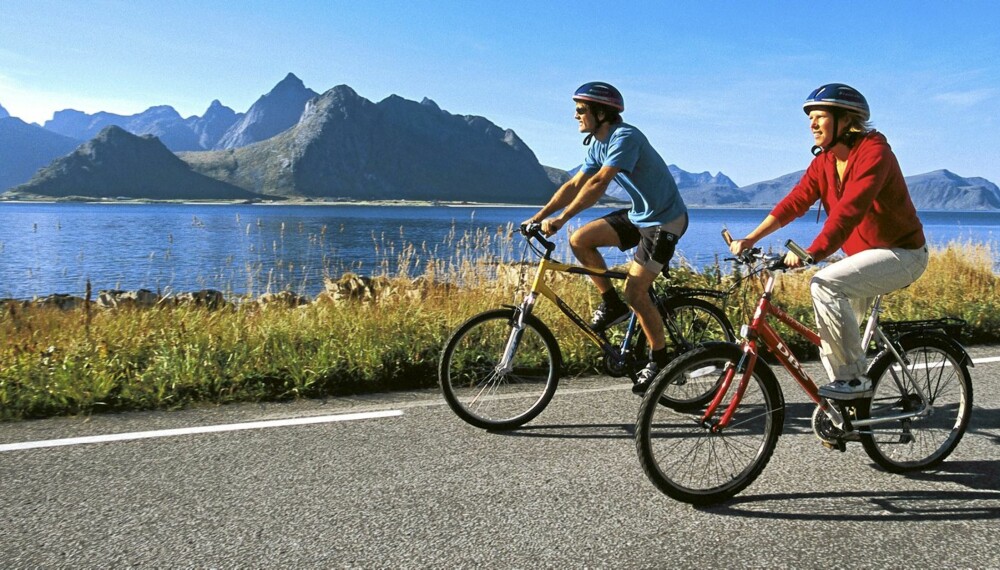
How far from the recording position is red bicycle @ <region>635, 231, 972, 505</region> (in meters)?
3.47

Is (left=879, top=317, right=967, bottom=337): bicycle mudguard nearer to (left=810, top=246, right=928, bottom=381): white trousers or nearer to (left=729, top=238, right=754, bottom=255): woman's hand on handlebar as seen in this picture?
(left=810, top=246, right=928, bottom=381): white trousers

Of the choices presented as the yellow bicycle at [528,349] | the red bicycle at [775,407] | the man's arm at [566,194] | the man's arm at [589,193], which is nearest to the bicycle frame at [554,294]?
the yellow bicycle at [528,349]

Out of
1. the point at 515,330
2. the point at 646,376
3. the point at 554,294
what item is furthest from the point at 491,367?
the point at 646,376

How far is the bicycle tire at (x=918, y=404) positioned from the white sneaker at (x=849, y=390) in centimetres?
17

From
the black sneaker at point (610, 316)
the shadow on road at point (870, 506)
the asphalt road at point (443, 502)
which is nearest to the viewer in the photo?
the asphalt road at point (443, 502)

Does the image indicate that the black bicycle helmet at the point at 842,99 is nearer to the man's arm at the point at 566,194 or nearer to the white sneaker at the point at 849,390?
the white sneaker at the point at 849,390

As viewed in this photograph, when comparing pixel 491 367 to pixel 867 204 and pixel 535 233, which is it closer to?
pixel 535 233

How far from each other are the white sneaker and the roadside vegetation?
0.75 m

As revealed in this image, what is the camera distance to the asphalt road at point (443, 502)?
292 centimetres

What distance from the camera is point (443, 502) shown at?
11.2 feet

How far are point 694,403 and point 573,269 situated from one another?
4.28 feet

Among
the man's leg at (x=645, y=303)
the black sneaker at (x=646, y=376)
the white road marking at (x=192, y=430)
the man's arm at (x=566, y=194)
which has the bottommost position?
the white road marking at (x=192, y=430)

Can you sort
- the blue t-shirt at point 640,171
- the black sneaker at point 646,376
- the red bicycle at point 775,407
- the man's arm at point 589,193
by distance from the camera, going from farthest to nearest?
the black sneaker at point 646,376 < the blue t-shirt at point 640,171 < the man's arm at point 589,193 < the red bicycle at point 775,407

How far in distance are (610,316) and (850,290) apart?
Result: 187cm
